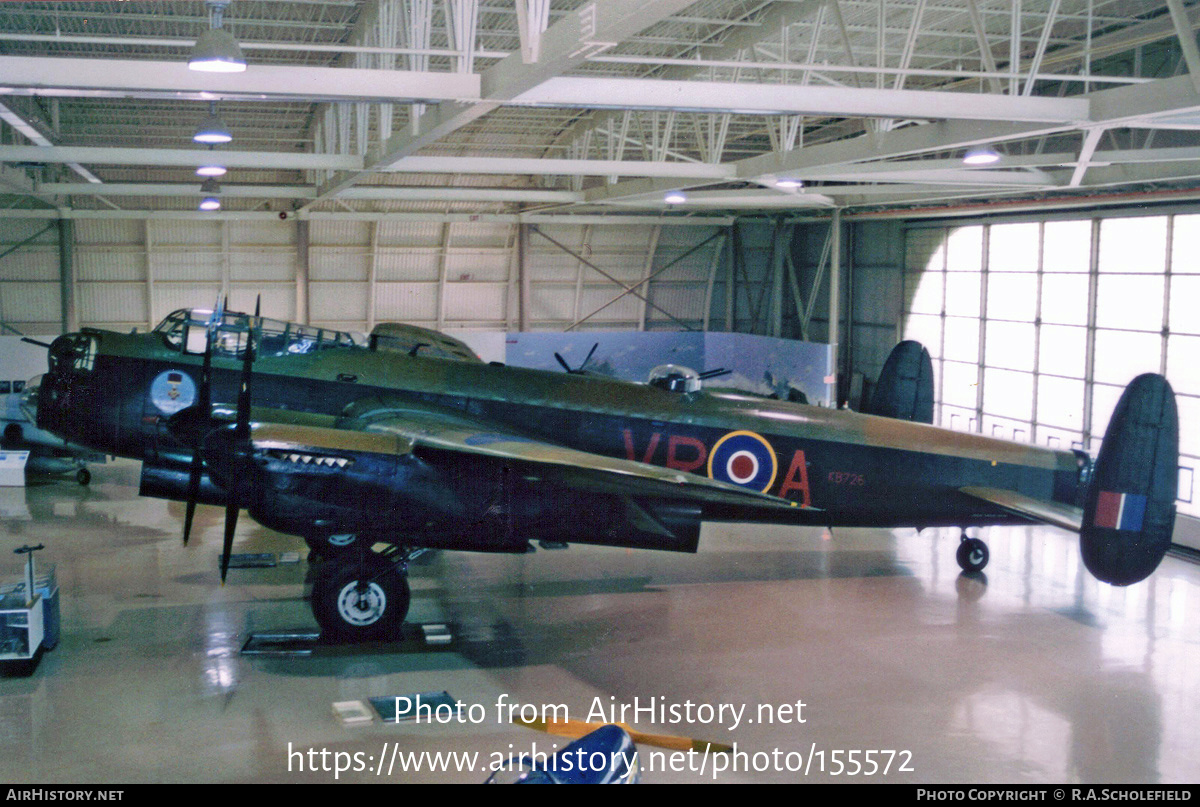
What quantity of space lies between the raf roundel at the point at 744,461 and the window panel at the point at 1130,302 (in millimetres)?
9770

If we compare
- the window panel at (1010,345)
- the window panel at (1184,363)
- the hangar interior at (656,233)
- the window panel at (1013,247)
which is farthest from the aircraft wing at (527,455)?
the window panel at (1013,247)

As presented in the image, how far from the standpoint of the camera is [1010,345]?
909 inches

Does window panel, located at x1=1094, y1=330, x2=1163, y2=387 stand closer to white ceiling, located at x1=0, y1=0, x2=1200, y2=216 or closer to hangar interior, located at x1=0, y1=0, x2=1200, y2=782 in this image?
hangar interior, located at x1=0, y1=0, x2=1200, y2=782

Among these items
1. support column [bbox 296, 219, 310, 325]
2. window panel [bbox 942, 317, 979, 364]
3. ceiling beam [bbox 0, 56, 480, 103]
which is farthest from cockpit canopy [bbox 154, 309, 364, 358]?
window panel [bbox 942, 317, 979, 364]

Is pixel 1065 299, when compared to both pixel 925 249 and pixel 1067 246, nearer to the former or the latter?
pixel 1067 246

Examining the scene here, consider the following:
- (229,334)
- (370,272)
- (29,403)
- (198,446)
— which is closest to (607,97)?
(198,446)

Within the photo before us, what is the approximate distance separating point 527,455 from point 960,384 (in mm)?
17646

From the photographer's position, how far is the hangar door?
18.3 meters

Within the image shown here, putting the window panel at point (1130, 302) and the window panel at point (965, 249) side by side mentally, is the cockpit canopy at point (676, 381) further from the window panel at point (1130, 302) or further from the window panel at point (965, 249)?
the window panel at point (965, 249)

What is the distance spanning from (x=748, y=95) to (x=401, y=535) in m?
5.98

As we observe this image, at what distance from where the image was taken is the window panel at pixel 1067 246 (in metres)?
20.6

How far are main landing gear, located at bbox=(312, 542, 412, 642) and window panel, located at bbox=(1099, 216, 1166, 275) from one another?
51.0 ft

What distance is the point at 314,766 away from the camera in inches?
331
